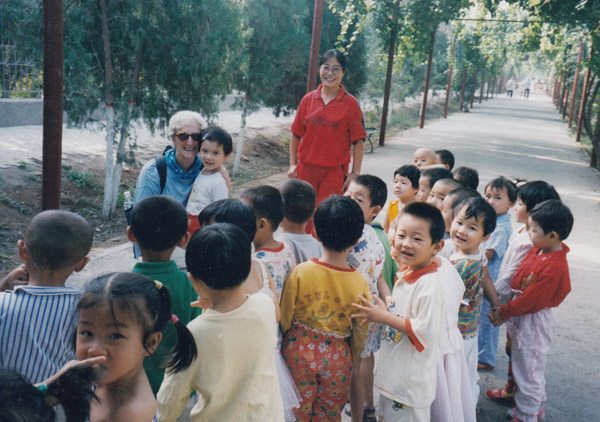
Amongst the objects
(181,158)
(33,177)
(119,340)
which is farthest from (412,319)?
(33,177)

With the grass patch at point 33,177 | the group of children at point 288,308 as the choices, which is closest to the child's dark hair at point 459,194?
the group of children at point 288,308

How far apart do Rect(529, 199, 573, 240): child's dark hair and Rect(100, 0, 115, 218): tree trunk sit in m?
5.41

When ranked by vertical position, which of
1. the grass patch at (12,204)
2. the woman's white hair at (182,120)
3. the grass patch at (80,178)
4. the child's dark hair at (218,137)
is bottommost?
the grass patch at (12,204)

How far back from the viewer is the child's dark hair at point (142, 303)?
1.51 metres

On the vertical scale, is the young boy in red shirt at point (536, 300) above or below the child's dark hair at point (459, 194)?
below

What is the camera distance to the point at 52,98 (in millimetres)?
3275

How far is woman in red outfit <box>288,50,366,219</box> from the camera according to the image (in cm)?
445

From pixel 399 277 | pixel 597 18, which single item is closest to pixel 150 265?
pixel 399 277

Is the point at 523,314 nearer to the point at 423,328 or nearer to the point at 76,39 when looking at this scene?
the point at 423,328

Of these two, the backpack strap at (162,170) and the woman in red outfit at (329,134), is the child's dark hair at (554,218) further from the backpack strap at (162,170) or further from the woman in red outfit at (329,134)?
the backpack strap at (162,170)

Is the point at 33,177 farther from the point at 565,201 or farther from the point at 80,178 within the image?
the point at 565,201

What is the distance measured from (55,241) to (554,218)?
2476 millimetres

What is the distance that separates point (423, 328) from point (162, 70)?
580 centimetres

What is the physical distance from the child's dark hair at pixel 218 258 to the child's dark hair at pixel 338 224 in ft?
1.96
